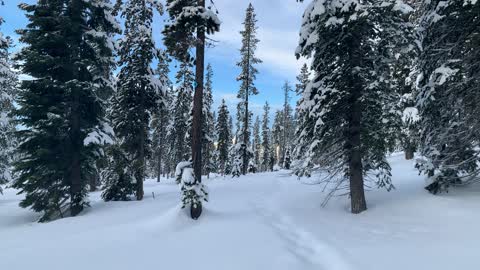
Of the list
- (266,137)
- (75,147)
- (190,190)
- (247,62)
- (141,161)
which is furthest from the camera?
(266,137)

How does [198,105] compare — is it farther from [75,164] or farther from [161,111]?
[161,111]

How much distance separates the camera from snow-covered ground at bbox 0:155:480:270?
20.9 feet

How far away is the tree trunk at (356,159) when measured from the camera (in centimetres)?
1078

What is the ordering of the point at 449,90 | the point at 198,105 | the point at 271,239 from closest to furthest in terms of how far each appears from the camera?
the point at 271,239, the point at 449,90, the point at 198,105

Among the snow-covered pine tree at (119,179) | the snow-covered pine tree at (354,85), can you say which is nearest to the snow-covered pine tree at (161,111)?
the snow-covered pine tree at (119,179)

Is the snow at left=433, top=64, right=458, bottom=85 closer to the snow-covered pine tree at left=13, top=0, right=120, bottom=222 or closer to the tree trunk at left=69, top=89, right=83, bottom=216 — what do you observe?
the snow-covered pine tree at left=13, top=0, right=120, bottom=222

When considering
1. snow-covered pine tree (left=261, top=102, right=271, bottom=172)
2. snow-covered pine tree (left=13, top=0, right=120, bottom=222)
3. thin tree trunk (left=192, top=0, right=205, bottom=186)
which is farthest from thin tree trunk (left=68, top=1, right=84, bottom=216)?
snow-covered pine tree (left=261, top=102, right=271, bottom=172)

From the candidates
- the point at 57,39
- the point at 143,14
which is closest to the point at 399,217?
the point at 57,39

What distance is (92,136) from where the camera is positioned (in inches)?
523

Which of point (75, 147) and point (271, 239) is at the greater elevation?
point (75, 147)

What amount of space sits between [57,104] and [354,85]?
13123 millimetres

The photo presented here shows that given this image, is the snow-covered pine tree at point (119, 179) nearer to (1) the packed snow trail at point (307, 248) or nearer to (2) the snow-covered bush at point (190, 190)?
(2) the snow-covered bush at point (190, 190)

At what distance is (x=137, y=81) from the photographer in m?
17.8

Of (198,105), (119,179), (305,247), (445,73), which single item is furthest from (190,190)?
(119,179)
